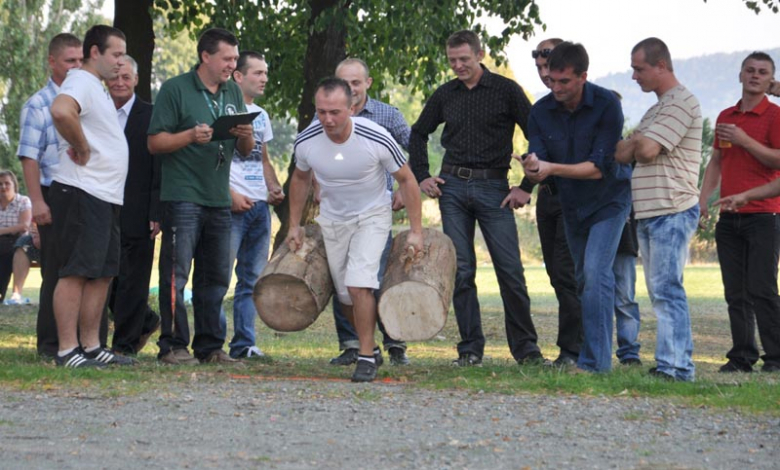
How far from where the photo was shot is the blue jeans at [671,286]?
26.9 ft

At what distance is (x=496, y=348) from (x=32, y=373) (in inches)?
246

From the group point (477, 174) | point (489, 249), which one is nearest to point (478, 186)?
point (477, 174)

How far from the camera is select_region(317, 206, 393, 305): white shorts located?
8.36 m

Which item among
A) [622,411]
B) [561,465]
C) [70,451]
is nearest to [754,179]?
[622,411]

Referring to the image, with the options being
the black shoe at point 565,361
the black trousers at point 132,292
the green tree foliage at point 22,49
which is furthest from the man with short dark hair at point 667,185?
the green tree foliage at point 22,49

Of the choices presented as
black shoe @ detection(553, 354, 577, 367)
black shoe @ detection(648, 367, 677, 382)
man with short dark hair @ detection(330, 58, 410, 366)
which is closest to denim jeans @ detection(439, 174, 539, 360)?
black shoe @ detection(553, 354, 577, 367)

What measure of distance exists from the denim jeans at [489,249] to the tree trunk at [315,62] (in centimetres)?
767

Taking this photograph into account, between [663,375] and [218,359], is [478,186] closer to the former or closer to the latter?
[663,375]

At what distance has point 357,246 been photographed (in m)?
8.44

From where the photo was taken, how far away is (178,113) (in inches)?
351

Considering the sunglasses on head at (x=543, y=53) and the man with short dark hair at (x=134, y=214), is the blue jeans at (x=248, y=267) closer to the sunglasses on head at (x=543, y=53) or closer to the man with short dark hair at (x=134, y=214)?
the man with short dark hair at (x=134, y=214)

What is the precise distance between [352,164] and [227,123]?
3.28ft

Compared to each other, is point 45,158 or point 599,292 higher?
point 45,158

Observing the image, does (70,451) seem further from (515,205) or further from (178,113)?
(515,205)
